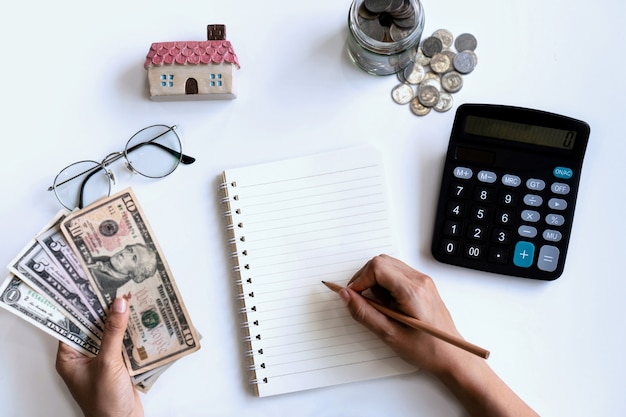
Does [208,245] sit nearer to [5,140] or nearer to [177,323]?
[177,323]

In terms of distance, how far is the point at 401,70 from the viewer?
91 centimetres

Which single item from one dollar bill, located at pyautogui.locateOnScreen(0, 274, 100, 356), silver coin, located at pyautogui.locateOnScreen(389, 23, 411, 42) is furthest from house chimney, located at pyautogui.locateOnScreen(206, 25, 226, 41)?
one dollar bill, located at pyautogui.locateOnScreen(0, 274, 100, 356)

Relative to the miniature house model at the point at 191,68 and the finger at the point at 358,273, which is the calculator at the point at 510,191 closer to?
the finger at the point at 358,273

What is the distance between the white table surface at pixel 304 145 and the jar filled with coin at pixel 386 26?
9cm

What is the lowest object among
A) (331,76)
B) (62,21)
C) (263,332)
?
(263,332)

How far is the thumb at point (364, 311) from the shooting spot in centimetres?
83

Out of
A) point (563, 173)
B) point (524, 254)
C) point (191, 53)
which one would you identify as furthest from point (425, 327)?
point (191, 53)

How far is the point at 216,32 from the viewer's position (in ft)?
2.95

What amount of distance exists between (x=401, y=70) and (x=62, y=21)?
1.86 feet

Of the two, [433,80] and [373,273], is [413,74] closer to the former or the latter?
[433,80]

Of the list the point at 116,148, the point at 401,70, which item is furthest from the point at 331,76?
the point at 116,148

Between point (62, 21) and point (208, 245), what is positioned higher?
point (62, 21)

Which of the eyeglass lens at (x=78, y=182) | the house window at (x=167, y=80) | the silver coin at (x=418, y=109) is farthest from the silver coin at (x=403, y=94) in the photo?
the eyeglass lens at (x=78, y=182)

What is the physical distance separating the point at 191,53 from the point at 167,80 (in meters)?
0.06
